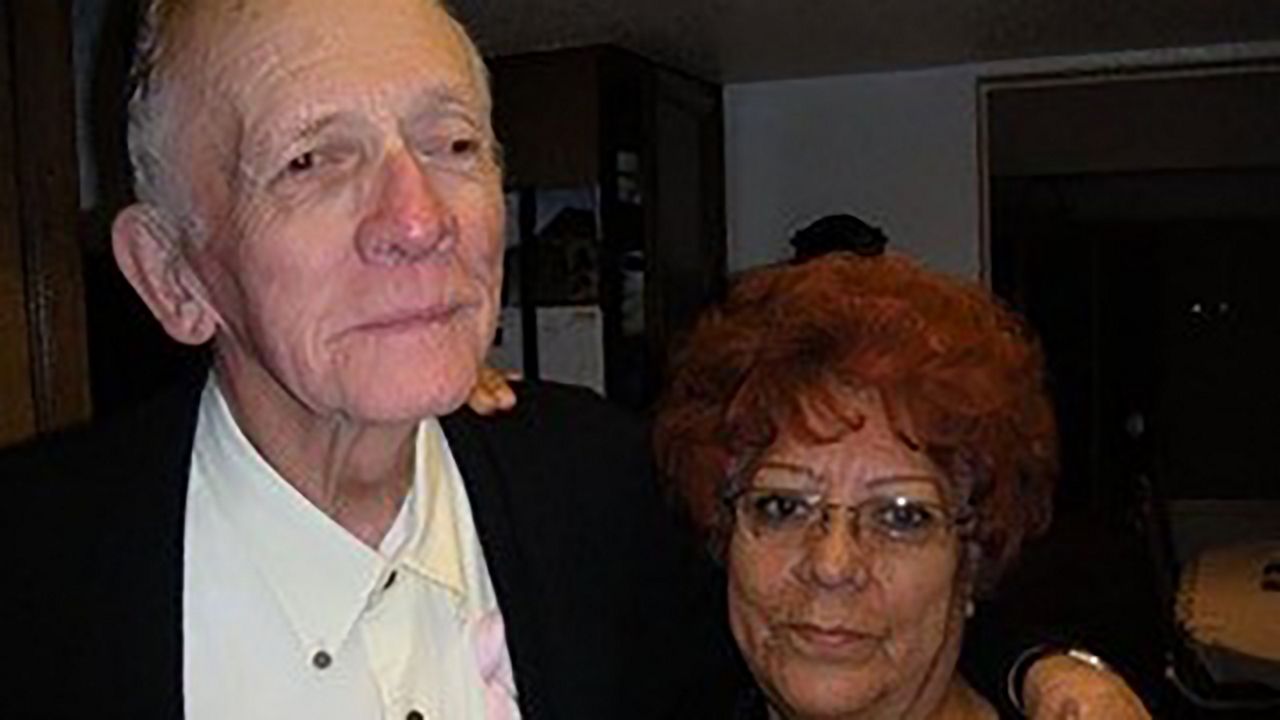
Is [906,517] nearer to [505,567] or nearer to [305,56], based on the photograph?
[505,567]

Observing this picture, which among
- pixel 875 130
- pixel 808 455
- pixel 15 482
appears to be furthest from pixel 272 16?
pixel 875 130

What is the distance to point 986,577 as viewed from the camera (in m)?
1.23

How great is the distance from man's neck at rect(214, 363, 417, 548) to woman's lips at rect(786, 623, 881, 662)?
334 millimetres

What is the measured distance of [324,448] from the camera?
102cm

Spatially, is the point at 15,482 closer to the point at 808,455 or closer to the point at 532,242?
the point at 808,455

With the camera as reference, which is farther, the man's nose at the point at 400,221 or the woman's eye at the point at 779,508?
the woman's eye at the point at 779,508

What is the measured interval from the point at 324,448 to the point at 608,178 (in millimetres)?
3153

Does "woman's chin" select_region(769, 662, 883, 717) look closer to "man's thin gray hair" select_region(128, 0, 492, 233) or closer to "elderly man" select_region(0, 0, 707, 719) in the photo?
"elderly man" select_region(0, 0, 707, 719)

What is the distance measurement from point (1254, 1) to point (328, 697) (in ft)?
11.7

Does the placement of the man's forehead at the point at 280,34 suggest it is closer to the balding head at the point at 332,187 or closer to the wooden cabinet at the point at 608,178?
the balding head at the point at 332,187

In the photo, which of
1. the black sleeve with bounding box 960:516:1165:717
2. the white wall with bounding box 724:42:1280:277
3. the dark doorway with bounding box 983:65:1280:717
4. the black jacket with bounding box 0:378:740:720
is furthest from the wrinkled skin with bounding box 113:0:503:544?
the dark doorway with bounding box 983:65:1280:717

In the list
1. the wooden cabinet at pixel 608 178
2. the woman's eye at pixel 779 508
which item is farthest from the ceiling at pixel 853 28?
the woman's eye at pixel 779 508

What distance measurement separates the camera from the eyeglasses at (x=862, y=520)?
115 centimetres

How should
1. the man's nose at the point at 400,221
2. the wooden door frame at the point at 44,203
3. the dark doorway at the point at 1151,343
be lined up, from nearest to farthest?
1. the man's nose at the point at 400,221
2. the wooden door frame at the point at 44,203
3. the dark doorway at the point at 1151,343
